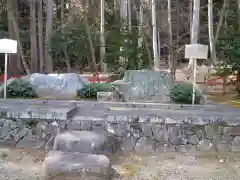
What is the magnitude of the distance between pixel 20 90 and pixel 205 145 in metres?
4.52

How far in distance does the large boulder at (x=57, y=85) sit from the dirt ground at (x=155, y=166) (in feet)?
9.49

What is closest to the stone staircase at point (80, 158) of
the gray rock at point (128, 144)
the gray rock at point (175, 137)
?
the gray rock at point (128, 144)

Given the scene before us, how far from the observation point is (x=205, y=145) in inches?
248

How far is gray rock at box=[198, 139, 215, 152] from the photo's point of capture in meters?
6.29

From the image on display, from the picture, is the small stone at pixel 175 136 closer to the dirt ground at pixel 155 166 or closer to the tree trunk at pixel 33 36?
the dirt ground at pixel 155 166

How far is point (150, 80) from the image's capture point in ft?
29.5

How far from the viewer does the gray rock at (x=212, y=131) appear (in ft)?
20.7

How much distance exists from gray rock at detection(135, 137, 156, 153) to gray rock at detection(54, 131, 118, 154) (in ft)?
1.83

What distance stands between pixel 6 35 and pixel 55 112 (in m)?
10.0

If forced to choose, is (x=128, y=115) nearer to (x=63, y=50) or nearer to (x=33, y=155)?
(x=33, y=155)

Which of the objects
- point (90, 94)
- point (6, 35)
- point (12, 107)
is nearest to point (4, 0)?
point (6, 35)

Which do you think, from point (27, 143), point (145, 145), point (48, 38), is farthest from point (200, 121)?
point (48, 38)

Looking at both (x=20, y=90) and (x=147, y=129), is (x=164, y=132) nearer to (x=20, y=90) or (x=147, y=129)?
(x=147, y=129)

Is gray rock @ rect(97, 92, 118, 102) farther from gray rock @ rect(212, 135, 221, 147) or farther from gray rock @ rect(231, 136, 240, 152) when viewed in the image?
gray rock @ rect(231, 136, 240, 152)
